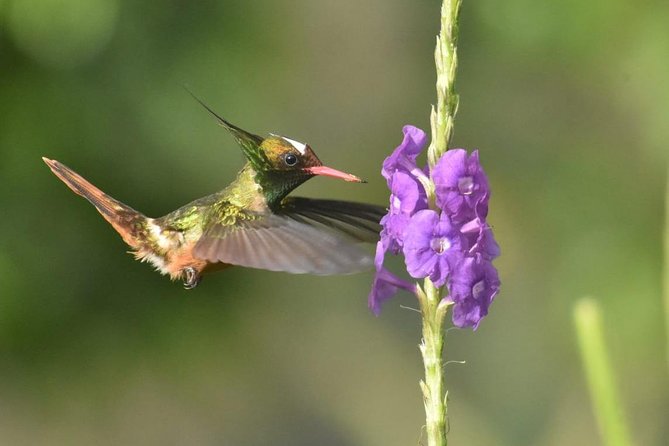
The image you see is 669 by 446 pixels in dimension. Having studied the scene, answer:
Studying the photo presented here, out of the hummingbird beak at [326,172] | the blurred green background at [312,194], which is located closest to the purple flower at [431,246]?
the hummingbird beak at [326,172]

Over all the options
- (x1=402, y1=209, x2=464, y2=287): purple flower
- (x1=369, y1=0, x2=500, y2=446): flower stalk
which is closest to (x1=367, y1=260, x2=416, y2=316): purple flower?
(x1=369, y1=0, x2=500, y2=446): flower stalk

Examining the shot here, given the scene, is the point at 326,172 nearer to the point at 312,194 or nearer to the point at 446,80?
the point at 446,80

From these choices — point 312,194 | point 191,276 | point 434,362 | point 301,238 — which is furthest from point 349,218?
point 312,194

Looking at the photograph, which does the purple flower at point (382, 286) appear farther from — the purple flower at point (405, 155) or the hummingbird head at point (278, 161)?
the hummingbird head at point (278, 161)

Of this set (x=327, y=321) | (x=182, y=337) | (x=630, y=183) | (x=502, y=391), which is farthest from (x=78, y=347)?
(x=630, y=183)

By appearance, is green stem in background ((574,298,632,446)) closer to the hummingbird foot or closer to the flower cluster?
the flower cluster

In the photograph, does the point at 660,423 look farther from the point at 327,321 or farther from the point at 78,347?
the point at 78,347
